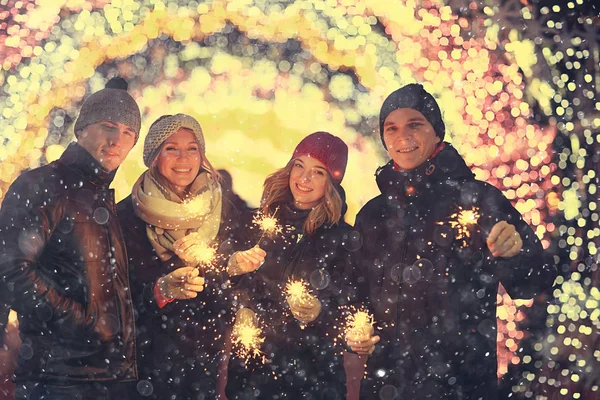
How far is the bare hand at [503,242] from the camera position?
207 cm

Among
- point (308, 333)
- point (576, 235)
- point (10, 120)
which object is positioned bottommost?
point (308, 333)

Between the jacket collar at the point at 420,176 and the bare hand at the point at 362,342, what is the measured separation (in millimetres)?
409

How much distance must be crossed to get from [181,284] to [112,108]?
532 millimetres

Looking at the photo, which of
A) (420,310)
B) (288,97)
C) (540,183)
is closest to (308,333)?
(420,310)

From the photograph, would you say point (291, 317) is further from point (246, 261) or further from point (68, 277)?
point (68, 277)

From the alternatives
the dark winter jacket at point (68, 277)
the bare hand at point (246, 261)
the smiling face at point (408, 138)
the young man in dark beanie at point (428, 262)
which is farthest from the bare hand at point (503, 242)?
the dark winter jacket at point (68, 277)

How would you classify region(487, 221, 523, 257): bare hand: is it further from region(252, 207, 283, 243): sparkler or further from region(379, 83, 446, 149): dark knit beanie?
region(252, 207, 283, 243): sparkler

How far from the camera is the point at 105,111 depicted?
2047 millimetres

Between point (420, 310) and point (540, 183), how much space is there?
529 mm

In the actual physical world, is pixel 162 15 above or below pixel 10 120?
above

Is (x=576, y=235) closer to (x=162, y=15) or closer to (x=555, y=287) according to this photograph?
(x=555, y=287)

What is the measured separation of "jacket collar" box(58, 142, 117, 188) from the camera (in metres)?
2.02

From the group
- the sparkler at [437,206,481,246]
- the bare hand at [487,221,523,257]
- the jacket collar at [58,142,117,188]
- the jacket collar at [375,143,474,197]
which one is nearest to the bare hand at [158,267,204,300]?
the jacket collar at [58,142,117,188]

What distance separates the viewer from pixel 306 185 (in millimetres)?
2049
